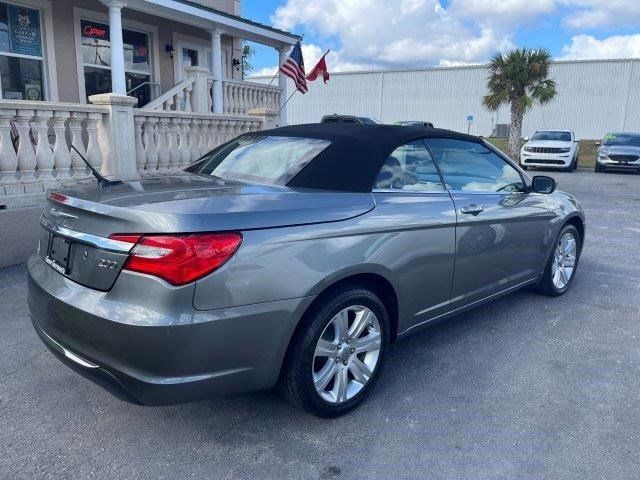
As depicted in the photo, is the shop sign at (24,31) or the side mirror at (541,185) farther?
the shop sign at (24,31)

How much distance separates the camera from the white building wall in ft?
116

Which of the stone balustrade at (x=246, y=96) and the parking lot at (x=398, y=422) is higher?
the stone balustrade at (x=246, y=96)

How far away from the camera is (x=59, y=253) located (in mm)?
2623

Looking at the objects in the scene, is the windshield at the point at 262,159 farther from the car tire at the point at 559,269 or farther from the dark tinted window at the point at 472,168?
the car tire at the point at 559,269

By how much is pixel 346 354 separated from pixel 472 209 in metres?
1.40

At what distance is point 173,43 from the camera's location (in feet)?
38.0

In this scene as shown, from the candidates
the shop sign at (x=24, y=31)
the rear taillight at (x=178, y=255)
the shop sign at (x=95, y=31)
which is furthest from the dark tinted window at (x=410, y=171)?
the shop sign at (x=95, y=31)

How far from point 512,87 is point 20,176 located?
21861mm

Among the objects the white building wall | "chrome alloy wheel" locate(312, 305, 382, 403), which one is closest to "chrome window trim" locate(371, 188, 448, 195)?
"chrome alloy wheel" locate(312, 305, 382, 403)

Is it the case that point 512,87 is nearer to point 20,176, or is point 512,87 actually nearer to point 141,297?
point 20,176

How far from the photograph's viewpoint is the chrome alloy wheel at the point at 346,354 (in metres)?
2.76

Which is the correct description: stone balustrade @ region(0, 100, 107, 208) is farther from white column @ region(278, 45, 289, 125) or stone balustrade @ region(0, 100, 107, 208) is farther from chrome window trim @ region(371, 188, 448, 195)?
white column @ region(278, 45, 289, 125)

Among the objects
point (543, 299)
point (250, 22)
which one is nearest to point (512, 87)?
point (250, 22)

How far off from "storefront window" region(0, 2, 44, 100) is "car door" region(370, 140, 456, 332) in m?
8.13
